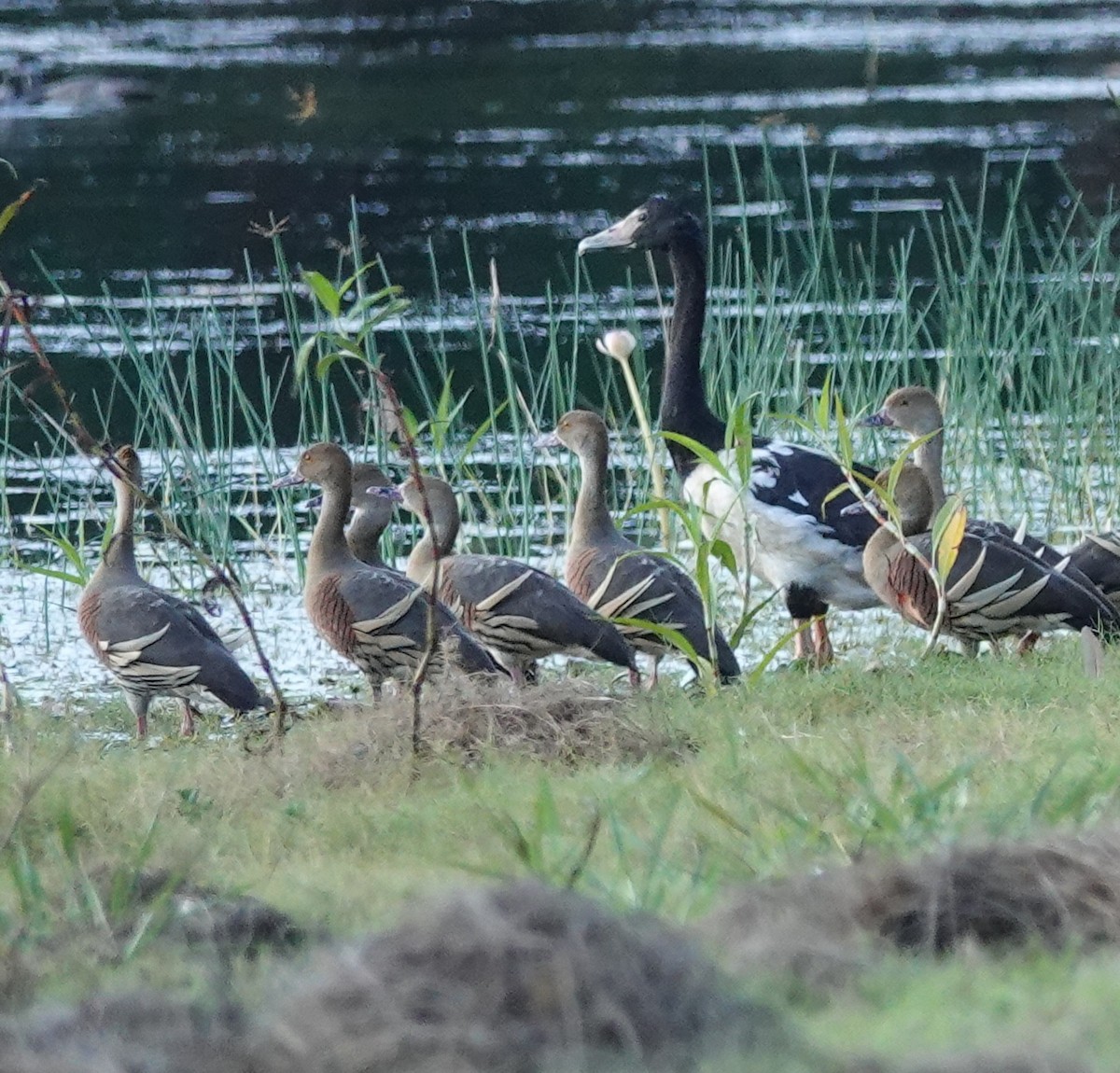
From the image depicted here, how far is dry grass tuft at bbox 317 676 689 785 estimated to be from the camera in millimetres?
5922

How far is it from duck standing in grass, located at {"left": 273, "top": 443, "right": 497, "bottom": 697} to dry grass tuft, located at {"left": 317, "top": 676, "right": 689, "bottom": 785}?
28.7 inches

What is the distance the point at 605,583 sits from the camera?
783cm

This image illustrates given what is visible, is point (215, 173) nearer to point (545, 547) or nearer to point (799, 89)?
point (799, 89)

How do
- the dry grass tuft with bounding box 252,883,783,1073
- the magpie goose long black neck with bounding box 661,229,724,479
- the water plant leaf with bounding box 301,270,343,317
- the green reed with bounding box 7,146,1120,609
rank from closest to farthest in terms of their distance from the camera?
the dry grass tuft with bounding box 252,883,783,1073
the water plant leaf with bounding box 301,270,343,317
the green reed with bounding box 7,146,1120,609
the magpie goose long black neck with bounding box 661,229,724,479

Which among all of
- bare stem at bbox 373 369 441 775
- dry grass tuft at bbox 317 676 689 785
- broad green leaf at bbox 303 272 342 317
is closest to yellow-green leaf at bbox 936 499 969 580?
dry grass tuft at bbox 317 676 689 785

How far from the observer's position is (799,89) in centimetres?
2411

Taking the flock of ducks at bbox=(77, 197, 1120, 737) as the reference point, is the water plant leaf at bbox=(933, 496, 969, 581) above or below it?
above

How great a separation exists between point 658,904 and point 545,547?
6.38 m

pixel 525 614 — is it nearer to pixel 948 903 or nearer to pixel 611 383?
pixel 611 383

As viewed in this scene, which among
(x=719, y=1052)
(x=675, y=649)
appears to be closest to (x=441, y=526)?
(x=675, y=649)

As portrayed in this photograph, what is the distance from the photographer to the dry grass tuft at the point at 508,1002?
9.70 feet

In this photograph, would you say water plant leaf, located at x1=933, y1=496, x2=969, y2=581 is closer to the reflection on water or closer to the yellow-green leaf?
the yellow-green leaf

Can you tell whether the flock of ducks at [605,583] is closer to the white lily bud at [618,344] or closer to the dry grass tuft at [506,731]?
the white lily bud at [618,344]

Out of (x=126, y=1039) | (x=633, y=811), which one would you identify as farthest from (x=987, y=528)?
(x=126, y=1039)
